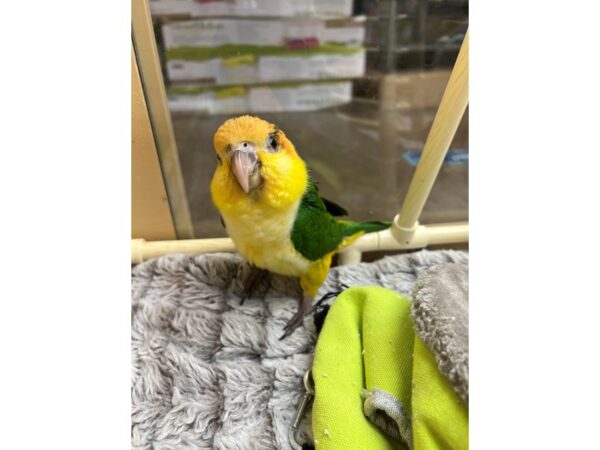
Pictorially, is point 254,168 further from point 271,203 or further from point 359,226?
point 359,226

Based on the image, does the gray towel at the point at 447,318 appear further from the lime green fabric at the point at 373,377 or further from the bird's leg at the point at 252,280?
the bird's leg at the point at 252,280

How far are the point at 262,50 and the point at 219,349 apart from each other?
578 mm

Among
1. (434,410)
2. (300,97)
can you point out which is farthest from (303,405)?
(300,97)

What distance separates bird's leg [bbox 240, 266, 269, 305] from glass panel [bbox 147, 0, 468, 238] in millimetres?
146

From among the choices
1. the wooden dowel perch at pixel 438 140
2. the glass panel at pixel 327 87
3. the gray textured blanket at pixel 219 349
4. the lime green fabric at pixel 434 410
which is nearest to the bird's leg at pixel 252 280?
the gray textured blanket at pixel 219 349

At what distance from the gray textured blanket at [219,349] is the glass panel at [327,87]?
0.13 metres

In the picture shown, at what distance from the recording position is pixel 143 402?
613mm

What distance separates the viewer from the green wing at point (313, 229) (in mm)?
599

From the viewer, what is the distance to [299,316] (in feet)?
2.34

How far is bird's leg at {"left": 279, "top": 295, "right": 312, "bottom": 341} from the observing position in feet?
2.29

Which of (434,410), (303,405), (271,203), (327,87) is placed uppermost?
(327,87)
